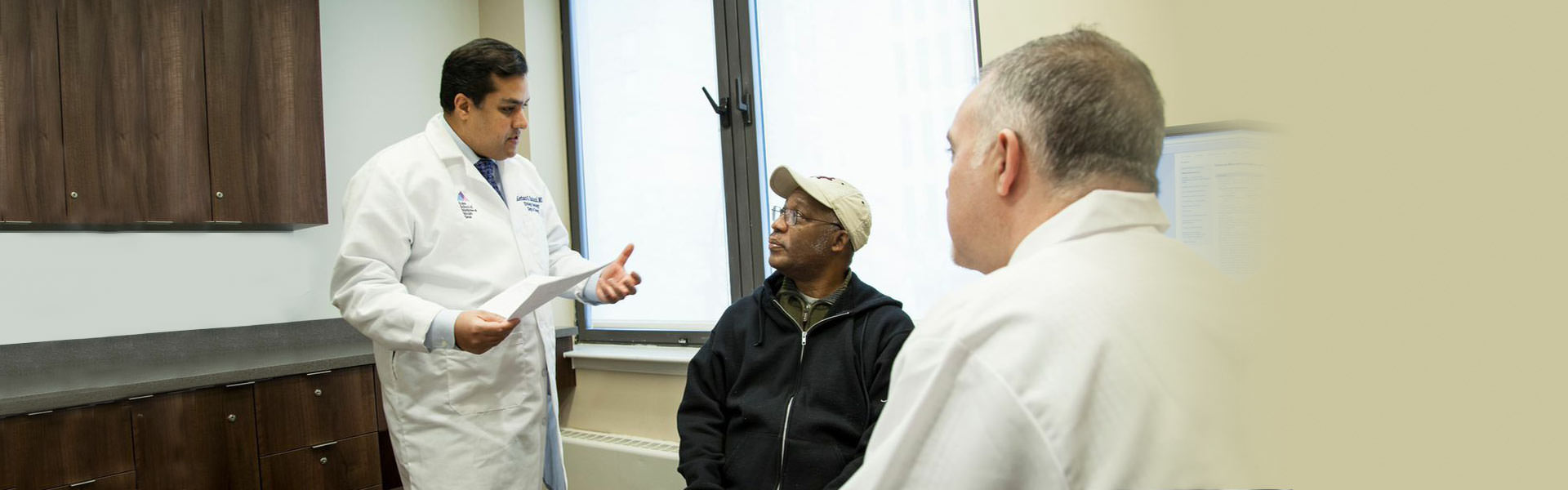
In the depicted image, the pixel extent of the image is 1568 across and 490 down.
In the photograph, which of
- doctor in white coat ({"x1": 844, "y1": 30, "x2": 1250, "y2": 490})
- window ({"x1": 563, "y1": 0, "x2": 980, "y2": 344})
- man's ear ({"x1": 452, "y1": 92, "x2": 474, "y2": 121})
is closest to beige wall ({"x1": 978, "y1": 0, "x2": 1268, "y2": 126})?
doctor in white coat ({"x1": 844, "y1": 30, "x2": 1250, "y2": 490})

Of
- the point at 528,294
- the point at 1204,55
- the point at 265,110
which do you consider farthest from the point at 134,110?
the point at 1204,55

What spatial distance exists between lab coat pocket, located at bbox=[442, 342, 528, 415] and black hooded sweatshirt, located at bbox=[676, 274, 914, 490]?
0.36 m

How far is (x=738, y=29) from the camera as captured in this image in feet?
9.87

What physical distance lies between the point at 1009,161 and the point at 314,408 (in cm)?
233

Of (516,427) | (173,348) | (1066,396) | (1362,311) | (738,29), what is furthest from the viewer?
(738,29)

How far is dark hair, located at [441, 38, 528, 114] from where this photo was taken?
181 cm

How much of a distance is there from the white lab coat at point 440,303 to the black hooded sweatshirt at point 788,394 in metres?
0.36

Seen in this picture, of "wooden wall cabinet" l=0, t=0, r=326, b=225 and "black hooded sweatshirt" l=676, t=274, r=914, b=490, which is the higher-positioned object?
"wooden wall cabinet" l=0, t=0, r=326, b=225

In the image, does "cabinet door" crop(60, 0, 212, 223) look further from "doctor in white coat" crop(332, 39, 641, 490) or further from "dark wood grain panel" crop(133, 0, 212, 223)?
"doctor in white coat" crop(332, 39, 641, 490)

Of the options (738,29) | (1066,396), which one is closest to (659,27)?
(738,29)

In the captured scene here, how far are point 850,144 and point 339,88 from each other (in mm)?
1926

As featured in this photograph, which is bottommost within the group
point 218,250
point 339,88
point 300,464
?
point 300,464

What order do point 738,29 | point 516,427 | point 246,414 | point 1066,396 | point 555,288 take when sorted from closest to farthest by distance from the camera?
point 1066,396 → point 555,288 → point 516,427 → point 246,414 → point 738,29

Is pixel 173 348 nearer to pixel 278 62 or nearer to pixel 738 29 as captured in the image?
pixel 278 62
